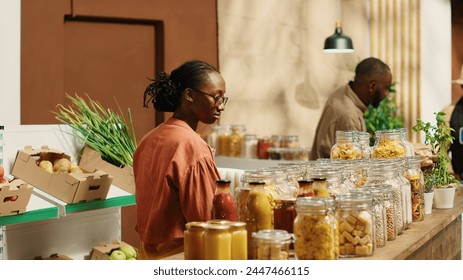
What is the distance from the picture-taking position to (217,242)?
1.63 metres

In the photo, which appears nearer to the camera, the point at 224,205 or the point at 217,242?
the point at 217,242

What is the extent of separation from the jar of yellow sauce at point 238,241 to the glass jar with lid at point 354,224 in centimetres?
30

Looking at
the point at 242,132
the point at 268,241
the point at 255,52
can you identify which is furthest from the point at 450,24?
the point at 268,241

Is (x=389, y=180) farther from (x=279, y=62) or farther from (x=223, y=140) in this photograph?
(x=279, y=62)

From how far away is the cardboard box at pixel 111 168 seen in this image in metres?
3.61

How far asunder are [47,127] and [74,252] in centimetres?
70

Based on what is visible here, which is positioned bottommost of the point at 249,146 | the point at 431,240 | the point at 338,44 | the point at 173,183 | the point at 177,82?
the point at 431,240

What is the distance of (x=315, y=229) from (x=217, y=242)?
10.3 inches

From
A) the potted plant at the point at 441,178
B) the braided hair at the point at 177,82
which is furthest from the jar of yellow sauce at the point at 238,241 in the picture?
the potted plant at the point at 441,178

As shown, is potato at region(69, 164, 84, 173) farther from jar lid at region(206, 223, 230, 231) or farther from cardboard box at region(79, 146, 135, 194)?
jar lid at region(206, 223, 230, 231)

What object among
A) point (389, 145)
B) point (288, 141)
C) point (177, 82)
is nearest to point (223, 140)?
point (288, 141)

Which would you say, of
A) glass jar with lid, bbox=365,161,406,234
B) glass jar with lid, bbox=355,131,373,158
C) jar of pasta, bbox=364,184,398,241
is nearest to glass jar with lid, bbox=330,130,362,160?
glass jar with lid, bbox=355,131,373,158

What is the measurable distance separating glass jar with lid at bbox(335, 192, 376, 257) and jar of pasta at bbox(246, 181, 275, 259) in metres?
0.20
